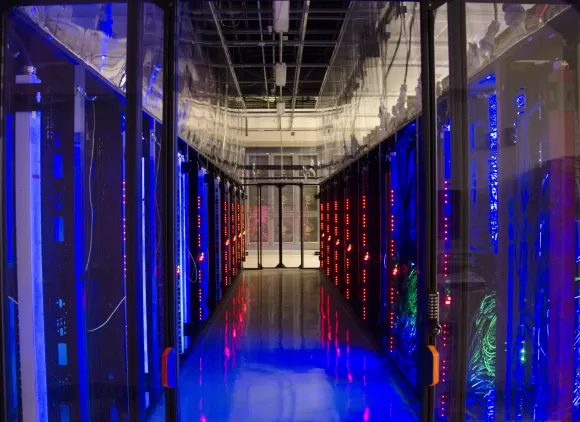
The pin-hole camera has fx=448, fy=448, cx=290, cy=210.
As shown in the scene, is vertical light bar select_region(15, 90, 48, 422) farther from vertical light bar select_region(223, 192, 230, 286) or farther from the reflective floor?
vertical light bar select_region(223, 192, 230, 286)

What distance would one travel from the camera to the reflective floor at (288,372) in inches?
132

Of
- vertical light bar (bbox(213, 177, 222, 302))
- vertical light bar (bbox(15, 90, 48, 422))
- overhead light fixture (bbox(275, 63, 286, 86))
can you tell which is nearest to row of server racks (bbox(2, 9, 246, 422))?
vertical light bar (bbox(15, 90, 48, 422))

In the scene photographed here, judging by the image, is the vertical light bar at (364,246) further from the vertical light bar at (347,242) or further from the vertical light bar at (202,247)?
the vertical light bar at (202,247)

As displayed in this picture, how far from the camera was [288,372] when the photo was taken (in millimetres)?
4172

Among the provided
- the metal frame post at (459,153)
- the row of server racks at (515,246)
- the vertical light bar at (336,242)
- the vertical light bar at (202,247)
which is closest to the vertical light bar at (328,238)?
the vertical light bar at (336,242)

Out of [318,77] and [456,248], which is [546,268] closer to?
[456,248]

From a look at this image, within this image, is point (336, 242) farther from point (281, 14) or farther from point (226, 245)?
→ point (281, 14)

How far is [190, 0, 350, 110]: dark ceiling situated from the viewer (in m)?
5.88

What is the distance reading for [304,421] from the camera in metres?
3.17

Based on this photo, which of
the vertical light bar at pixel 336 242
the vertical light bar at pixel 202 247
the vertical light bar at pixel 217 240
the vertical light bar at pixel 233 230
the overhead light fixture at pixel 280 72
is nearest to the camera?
the vertical light bar at pixel 202 247

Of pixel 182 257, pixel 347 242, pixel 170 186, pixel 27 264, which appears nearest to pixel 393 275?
pixel 182 257

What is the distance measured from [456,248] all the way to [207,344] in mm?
3633

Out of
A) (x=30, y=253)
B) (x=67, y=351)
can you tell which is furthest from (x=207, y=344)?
(x=30, y=253)

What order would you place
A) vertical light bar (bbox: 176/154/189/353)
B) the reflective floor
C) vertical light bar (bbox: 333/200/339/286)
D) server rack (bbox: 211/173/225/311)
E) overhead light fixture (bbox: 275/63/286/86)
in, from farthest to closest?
vertical light bar (bbox: 333/200/339/286), overhead light fixture (bbox: 275/63/286/86), server rack (bbox: 211/173/225/311), vertical light bar (bbox: 176/154/189/353), the reflective floor
